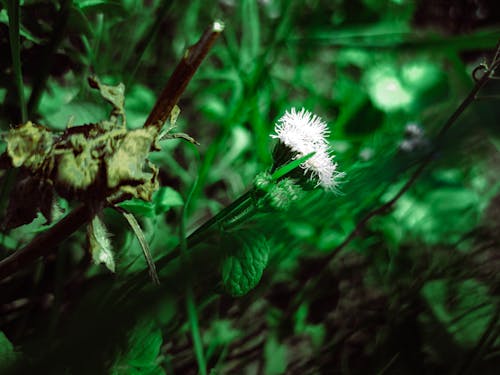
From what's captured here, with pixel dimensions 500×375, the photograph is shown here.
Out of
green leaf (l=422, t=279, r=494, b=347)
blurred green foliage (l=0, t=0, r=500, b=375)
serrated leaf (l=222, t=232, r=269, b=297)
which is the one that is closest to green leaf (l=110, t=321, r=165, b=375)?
blurred green foliage (l=0, t=0, r=500, b=375)

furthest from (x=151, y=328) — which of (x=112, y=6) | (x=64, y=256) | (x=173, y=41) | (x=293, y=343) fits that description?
(x=173, y=41)

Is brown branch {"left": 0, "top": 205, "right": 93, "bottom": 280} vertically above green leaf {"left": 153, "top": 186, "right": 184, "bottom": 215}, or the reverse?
green leaf {"left": 153, "top": 186, "right": 184, "bottom": 215}

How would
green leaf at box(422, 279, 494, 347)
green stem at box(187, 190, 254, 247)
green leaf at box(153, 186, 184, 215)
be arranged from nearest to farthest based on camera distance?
green stem at box(187, 190, 254, 247), green leaf at box(153, 186, 184, 215), green leaf at box(422, 279, 494, 347)

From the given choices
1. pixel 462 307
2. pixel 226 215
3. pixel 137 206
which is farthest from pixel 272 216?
pixel 462 307

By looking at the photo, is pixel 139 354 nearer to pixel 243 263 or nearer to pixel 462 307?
pixel 243 263

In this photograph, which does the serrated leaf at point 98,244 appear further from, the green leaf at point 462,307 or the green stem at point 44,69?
the green leaf at point 462,307

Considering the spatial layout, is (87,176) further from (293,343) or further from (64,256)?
(293,343)

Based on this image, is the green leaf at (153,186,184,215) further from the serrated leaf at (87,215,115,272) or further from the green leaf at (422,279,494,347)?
the green leaf at (422,279,494,347)
